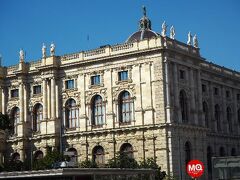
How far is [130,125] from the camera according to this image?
71438mm

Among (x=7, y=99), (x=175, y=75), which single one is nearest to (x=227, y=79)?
(x=175, y=75)

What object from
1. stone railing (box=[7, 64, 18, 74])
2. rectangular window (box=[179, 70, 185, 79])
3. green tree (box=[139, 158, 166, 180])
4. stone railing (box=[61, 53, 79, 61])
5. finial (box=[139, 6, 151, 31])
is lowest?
green tree (box=[139, 158, 166, 180])

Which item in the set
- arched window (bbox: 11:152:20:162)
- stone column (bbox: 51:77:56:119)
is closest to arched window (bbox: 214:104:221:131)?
stone column (bbox: 51:77:56:119)

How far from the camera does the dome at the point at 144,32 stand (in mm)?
→ 81938

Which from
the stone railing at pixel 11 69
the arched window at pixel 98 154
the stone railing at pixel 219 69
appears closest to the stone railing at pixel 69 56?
the stone railing at pixel 11 69

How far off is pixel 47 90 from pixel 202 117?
21.1 metres

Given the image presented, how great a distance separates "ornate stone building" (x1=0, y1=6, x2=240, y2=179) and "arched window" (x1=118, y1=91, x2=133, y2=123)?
0.10 meters

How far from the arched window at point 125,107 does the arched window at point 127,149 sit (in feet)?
9.82

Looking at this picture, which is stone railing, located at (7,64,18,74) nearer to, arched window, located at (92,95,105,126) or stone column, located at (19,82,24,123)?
stone column, located at (19,82,24,123)

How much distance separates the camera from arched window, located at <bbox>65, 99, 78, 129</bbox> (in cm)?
7701

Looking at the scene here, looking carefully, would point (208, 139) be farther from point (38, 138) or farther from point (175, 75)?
point (38, 138)

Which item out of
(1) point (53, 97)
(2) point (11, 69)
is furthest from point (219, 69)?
→ (2) point (11, 69)

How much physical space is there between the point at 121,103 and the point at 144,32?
47.1 ft

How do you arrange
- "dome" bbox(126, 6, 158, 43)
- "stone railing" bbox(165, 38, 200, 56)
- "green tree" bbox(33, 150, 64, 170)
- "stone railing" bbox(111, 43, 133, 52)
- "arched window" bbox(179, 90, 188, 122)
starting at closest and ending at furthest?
"green tree" bbox(33, 150, 64, 170) < "stone railing" bbox(165, 38, 200, 56) < "stone railing" bbox(111, 43, 133, 52) < "arched window" bbox(179, 90, 188, 122) < "dome" bbox(126, 6, 158, 43)
